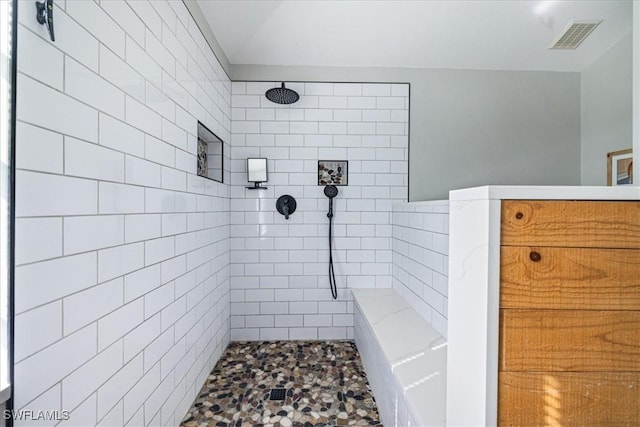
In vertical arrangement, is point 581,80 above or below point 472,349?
above

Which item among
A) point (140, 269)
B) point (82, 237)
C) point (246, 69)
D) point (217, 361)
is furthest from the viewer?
point (246, 69)

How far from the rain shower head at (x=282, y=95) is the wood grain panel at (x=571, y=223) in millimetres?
1792

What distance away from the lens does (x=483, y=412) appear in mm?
659

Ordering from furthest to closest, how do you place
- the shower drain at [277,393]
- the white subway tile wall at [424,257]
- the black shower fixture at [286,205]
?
the black shower fixture at [286,205], the shower drain at [277,393], the white subway tile wall at [424,257]

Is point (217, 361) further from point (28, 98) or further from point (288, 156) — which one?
point (28, 98)

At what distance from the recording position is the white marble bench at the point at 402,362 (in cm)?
104

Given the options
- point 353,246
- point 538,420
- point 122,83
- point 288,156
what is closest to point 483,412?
point 538,420

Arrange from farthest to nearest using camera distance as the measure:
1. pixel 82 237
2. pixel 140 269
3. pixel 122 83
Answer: pixel 140 269 → pixel 122 83 → pixel 82 237

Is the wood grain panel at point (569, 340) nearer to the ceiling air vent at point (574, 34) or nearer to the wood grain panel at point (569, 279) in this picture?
the wood grain panel at point (569, 279)

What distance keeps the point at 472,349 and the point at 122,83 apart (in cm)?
132

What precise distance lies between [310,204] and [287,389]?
1.28 m

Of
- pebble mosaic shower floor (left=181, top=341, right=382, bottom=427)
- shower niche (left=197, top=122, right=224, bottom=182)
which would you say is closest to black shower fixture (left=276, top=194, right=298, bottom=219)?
shower niche (left=197, top=122, right=224, bottom=182)

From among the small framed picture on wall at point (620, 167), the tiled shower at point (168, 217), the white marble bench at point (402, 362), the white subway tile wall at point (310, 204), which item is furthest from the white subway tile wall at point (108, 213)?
the small framed picture on wall at point (620, 167)

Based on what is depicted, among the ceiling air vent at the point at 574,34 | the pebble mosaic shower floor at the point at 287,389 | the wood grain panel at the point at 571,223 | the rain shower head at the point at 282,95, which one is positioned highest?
the ceiling air vent at the point at 574,34
